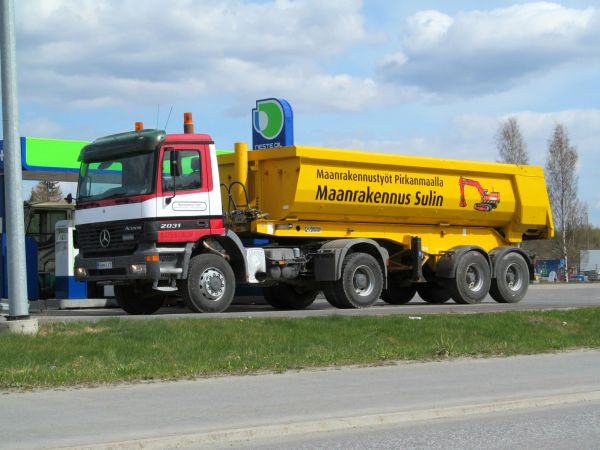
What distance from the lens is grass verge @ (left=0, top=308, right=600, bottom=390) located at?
10.8m

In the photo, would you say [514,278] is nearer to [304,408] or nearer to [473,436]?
[304,408]

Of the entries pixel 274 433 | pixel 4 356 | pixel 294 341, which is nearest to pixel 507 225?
pixel 294 341

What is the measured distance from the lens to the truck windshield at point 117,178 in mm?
17656

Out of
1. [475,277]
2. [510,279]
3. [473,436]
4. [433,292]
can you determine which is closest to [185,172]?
[475,277]

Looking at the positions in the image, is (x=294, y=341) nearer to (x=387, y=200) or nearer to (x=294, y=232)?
(x=294, y=232)

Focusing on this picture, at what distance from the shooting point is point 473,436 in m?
7.89

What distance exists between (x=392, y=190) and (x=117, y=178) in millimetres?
6432

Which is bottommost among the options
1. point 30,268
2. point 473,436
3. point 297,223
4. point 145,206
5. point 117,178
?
point 473,436

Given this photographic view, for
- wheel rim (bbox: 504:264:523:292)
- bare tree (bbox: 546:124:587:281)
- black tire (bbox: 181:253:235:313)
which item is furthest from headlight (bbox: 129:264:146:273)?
bare tree (bbox: 546:124:587:281)

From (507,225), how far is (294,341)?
12604 millimetres

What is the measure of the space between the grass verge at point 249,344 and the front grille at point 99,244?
352 cm

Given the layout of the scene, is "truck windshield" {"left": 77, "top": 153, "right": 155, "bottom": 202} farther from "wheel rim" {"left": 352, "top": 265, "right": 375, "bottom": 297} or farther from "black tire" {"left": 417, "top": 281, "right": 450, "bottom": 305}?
"black tire" {"left": 417, "top": 281, "right": 450, "bottom": 305}

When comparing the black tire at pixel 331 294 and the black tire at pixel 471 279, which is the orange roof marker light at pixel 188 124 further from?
the black tire at pixel 471 279

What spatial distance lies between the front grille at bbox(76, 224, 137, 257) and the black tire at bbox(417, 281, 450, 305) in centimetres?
882
